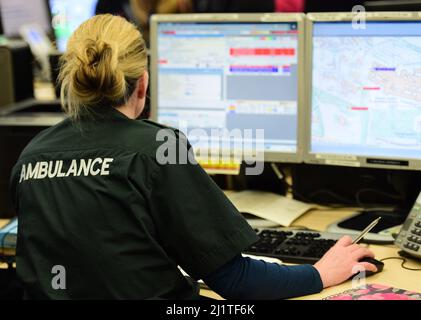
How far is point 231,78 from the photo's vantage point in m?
2.04

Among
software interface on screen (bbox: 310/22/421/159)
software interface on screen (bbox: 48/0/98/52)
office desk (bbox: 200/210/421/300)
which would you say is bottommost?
office desk (bbox: 200/210/421/300)

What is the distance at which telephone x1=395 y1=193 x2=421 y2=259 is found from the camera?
5.38 ft

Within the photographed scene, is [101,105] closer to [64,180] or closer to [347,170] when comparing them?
[64,180]

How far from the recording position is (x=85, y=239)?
4.38 ft

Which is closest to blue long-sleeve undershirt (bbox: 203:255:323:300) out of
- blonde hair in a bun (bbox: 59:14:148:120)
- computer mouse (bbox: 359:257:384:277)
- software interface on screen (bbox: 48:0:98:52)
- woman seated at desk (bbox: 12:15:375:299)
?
woman seated at desk (bbox: 12:15:375:299)

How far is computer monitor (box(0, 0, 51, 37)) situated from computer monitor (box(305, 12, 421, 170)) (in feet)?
10.3

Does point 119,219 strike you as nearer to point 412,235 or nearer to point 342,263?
point 342,263

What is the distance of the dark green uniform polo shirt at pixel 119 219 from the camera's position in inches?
52.4

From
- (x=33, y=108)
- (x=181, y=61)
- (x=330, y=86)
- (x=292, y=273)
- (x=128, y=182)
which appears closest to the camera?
(x=128, y=182)

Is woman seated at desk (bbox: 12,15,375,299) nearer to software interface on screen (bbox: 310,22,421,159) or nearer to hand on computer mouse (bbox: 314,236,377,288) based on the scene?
hand on computer mouse (bbox: 314,236,377,288)

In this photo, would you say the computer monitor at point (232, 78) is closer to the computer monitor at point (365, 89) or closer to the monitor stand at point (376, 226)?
the computer monitor at point (365, 89)

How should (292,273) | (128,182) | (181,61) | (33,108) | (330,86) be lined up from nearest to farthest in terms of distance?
(128,182) < (292,273) < (330,86) < (181,61) < (33,108)

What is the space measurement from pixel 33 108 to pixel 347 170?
111 cm
